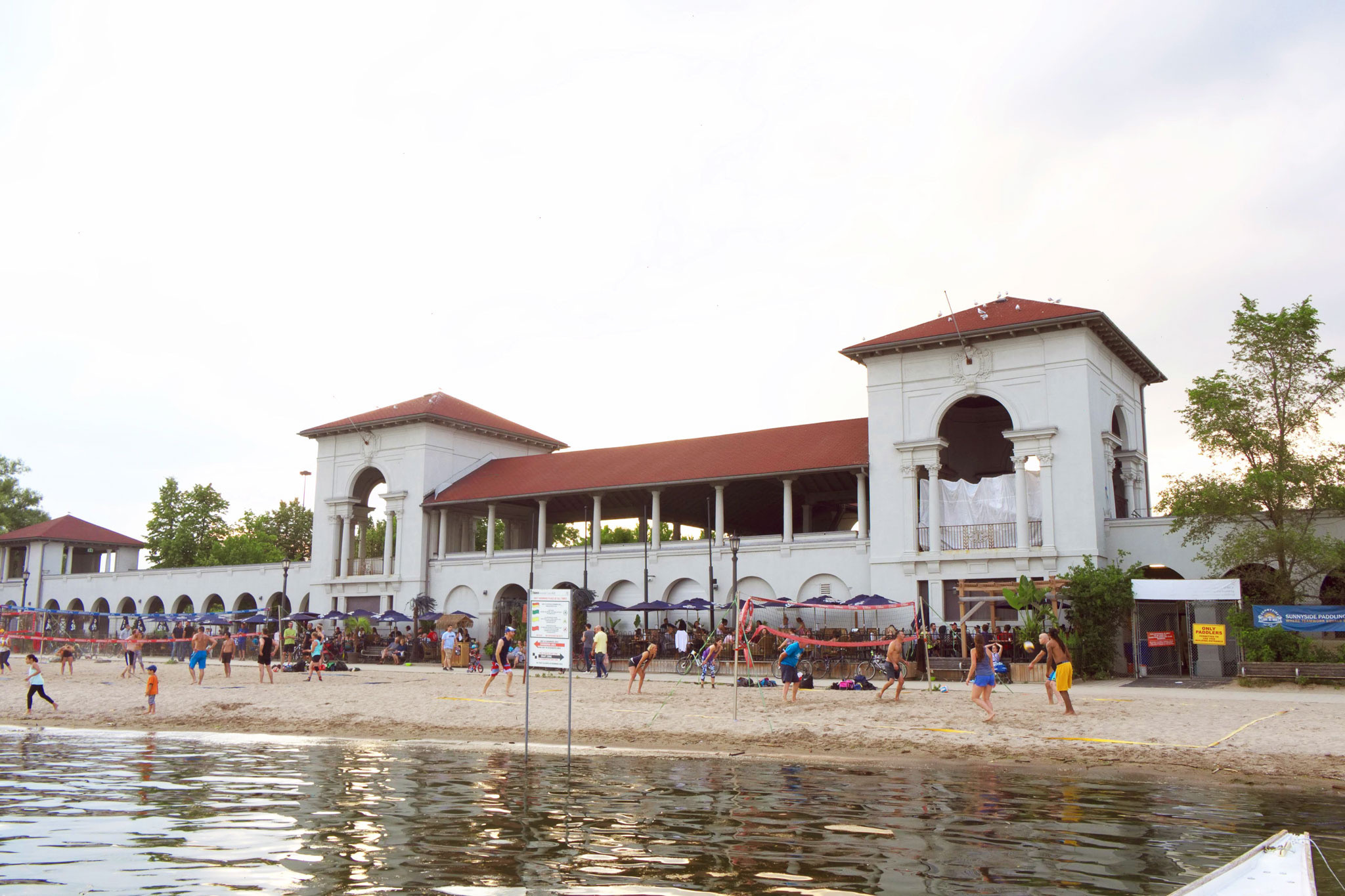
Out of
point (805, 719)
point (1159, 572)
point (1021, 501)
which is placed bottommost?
point (805, 719)

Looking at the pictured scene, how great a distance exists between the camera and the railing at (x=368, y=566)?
47.4m

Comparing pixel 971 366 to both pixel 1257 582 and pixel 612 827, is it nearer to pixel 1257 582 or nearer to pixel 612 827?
pixel 1257 582

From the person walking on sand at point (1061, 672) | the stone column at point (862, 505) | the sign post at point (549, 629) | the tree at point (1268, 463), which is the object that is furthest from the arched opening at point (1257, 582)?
the sign post at point (549, 629)

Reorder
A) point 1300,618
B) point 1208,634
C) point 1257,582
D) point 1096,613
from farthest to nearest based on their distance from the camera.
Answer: point 1096,613
point 1257,582
point 1208,634
point 1300,618

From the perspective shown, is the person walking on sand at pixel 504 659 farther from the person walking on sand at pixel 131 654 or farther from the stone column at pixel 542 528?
the stone column at pixel 542 528

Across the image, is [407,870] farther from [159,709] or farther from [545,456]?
[545,456]

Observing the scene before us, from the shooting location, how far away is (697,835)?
9492mm

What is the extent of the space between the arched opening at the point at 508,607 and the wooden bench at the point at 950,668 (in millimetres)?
19149

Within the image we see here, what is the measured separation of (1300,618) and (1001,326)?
1204 centimetres

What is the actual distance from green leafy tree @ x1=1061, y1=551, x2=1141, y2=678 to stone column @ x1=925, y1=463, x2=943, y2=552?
5217mm

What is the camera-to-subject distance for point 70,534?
63.6 m

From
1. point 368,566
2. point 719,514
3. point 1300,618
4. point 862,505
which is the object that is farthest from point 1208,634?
point 368,566

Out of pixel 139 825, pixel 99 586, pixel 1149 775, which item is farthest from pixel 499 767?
pixel 99 586

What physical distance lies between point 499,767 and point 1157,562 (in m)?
24.2
